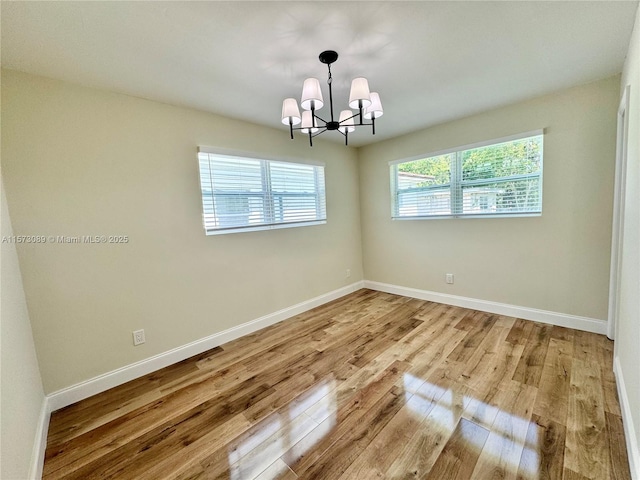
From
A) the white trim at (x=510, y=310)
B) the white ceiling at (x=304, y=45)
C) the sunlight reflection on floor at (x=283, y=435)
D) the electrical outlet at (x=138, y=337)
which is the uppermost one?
the white ceiling at (x=304, y=45)

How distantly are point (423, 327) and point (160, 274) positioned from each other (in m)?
2.74

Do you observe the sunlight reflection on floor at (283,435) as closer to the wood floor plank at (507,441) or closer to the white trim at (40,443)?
the wood floor plank at (507,441)

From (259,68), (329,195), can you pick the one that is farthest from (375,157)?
(259,68)

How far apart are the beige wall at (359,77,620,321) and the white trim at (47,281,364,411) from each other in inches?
81.1

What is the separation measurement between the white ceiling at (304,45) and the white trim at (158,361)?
229cm

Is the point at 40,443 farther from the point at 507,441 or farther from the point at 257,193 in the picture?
the point at 507,441

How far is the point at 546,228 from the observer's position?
2756 mm

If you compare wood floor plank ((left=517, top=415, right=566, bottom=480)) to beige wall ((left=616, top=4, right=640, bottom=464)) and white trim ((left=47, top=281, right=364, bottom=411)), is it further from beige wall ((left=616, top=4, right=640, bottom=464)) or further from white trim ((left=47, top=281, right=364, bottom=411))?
white trim ((left=47, top=281, right=364, bottom=411))

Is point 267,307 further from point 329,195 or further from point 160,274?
point 329,195

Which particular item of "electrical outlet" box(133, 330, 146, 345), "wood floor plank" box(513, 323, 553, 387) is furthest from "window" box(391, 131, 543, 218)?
"electrical outlet" box(133, 330, 146, 345)

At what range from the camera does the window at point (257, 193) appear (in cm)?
270

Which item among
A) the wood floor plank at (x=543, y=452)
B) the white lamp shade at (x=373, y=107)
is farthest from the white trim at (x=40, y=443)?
the white lamp shade at (x=373, y=107)

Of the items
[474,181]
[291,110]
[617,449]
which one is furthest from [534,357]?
[291,110]

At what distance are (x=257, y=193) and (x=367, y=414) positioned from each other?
2401 millimetres
